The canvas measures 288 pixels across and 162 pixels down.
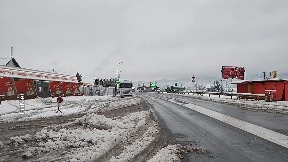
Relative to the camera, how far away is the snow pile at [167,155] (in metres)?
6.65

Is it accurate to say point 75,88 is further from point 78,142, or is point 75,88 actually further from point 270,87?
point 78,142

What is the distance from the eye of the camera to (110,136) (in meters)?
9.41

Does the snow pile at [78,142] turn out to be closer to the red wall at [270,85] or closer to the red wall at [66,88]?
the red wall at [270,85]

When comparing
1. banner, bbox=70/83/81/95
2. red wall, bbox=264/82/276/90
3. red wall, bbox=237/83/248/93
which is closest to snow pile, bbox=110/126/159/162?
red wall, bbox=264/82/276/90

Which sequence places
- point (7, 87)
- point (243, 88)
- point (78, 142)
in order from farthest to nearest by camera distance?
1. point (243, 88)
2. point (7, 87)
3. point (78, 142)

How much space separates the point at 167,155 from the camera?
23.2ft

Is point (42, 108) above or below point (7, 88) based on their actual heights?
below

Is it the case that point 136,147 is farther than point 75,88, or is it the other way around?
point 75,88

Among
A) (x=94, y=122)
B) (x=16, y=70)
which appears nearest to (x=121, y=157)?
(x=94, y=122)

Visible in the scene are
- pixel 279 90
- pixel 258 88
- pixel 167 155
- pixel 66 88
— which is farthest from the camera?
pixel 66 88

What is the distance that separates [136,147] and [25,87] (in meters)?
29.1

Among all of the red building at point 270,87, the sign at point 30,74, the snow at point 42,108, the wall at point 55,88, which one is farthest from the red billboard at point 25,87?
the red building at point 270,87

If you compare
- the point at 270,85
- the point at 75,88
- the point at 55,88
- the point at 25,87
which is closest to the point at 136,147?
the point at 25,87

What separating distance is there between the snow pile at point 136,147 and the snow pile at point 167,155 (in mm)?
549
